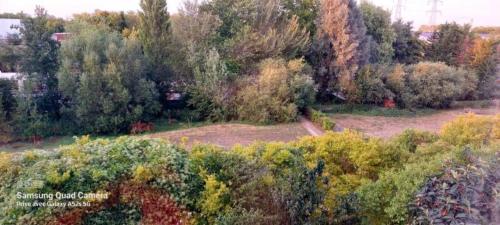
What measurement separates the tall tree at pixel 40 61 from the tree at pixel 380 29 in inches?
519

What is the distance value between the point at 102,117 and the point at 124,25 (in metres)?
9.76

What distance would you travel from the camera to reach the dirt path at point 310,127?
12243mm

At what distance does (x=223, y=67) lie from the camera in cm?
1432

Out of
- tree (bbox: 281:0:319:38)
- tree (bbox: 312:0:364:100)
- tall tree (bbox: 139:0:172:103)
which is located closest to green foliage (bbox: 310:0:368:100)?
tree (bbox: 312:0:364:100)

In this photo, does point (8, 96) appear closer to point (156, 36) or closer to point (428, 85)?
point (156, 36)

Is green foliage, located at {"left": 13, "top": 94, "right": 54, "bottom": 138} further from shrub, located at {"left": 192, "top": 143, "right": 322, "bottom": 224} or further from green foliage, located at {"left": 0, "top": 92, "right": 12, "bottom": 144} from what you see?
shrub, located at {"left": 192, "top": 143, "right": 322, "bottom": 224}

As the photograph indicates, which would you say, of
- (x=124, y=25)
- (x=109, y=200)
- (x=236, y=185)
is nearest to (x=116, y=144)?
(x=109, y=200)

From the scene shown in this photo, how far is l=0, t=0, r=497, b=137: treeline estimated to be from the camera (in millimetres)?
12641

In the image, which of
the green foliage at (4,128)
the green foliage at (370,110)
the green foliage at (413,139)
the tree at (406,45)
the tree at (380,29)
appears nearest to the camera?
the green foliage at (413,139)

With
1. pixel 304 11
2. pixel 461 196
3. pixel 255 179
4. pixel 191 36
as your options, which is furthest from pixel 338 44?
pixel 461 196

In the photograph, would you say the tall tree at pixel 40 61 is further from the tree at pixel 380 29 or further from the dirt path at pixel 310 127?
the tree at pixel 380 29

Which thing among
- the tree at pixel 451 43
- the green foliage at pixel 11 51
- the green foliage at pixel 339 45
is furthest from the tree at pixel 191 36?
the tree at pixel 451 43

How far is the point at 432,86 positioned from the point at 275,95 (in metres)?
6.84

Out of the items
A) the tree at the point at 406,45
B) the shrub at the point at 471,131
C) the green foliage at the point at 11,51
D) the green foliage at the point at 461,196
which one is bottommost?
the green foliage at the point at 461,196
